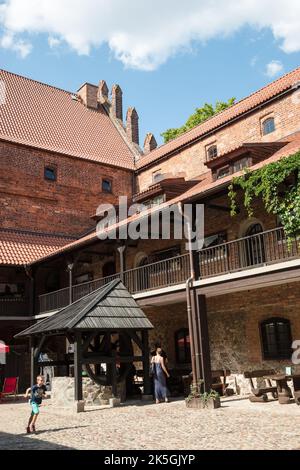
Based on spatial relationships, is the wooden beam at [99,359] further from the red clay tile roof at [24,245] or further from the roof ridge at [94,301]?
the red clay tile roof at [24,245]

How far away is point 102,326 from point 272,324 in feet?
18.2

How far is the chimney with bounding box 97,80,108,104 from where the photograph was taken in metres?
32.9

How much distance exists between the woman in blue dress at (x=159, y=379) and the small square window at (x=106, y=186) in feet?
48.5

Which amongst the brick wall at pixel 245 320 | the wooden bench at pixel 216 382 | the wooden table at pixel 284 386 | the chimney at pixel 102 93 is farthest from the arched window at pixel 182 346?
the chimney at pixel 102 93

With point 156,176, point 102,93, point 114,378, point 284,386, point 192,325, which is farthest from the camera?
point 102,93

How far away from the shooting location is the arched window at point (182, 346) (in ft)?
62.3

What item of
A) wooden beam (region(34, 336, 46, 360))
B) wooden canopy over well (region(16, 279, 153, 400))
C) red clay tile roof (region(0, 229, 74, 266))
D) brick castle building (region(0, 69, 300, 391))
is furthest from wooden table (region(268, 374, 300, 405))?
red clay tile roof (region(0, 229, 74, 266))

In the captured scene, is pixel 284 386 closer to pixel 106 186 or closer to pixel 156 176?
pixel 156 176

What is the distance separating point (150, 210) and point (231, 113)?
9.56 metres

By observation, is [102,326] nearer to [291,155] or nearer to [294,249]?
[294,249]

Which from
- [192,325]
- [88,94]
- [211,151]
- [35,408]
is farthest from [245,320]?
[88,94]

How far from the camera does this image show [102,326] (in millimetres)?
13859

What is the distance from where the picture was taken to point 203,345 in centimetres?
1354

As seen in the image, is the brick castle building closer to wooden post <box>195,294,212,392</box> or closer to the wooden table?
wooden post <box>195,294,212,392</box>
